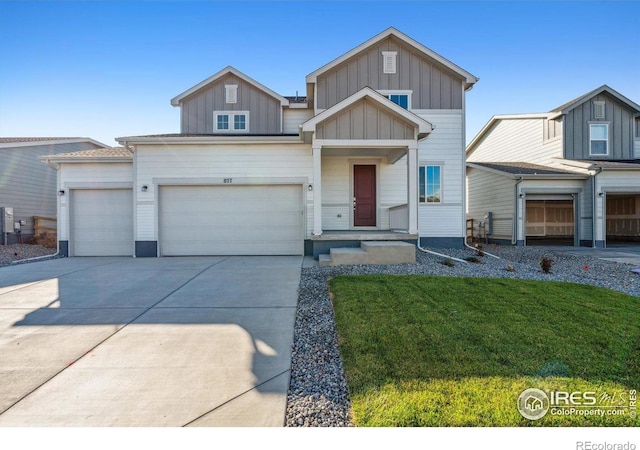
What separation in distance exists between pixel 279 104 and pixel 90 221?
8.51 metres

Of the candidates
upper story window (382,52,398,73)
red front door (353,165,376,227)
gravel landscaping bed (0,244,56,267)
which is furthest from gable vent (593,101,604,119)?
gravel landscaping bed (0,244,56,267)

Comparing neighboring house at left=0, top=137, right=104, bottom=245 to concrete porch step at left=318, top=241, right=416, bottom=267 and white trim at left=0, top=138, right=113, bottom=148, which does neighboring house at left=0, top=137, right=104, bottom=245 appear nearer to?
white trim at left=0, top=138, right=113, bottom=148

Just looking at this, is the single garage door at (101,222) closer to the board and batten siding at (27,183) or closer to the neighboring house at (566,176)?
the board and batten siding at (27,183)

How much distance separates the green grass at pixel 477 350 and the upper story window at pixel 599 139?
44.2 ft

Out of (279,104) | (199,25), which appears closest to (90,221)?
(199,25)

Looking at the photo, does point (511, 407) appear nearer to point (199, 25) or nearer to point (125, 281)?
point (125, 281)

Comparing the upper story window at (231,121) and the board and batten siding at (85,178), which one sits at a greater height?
the upper story window at (231,121)

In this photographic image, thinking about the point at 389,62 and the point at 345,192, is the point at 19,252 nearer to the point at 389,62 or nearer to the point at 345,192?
the point at 345,192

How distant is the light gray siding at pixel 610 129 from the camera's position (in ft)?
49.7

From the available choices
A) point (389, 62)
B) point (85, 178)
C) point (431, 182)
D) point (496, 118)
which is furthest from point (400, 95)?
point (85, 178)

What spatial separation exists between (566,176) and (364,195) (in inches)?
367

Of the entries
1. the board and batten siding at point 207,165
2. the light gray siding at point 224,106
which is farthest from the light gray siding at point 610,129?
the light gray siding at point 224,106

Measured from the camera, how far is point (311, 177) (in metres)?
10.2

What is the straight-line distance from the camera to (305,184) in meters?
10.2
